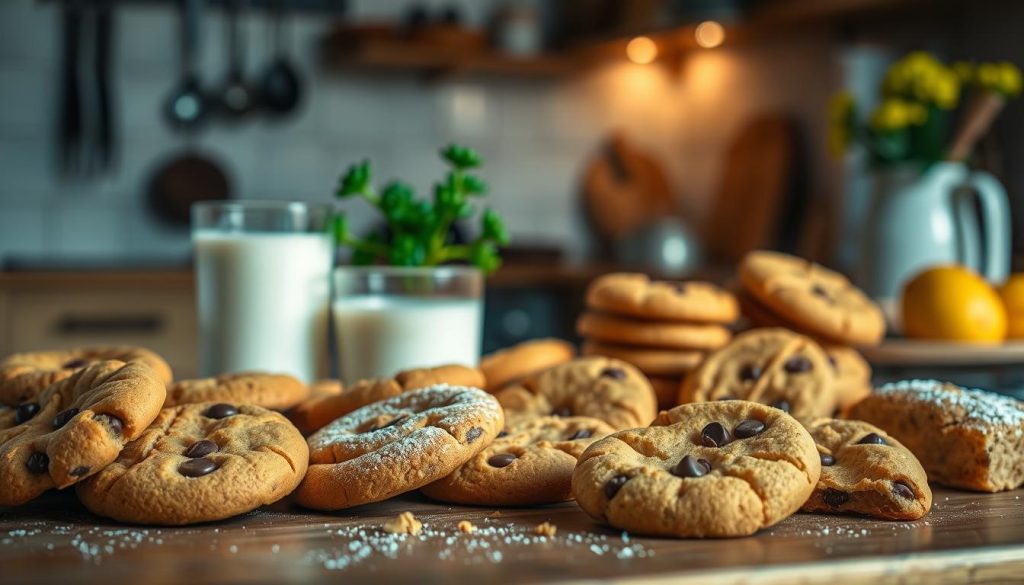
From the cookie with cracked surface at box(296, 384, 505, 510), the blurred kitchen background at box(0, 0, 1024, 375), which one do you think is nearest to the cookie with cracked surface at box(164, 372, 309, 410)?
the cookie with cracked surface at box(296, 384, 505, 510)

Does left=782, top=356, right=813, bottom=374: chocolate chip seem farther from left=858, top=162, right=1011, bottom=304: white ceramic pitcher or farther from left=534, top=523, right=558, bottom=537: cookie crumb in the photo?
left=858, top=162, right=1011, bottom=304: white ceramic pitcher

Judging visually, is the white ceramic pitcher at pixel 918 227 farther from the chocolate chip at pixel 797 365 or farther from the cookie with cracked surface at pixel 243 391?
the cookie with cracked surface at pixel 243 391

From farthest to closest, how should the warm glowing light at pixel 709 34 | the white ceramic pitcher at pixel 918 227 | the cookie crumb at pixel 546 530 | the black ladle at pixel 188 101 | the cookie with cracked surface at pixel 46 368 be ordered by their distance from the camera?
the black ladle at pixel 188 101
the warm glowing light at pixel 709 34
the white ceramic pitcher at pixel 918 227
the cookie with cracked surface at pixel 46 368
the cookie crumb at pixel 546 530

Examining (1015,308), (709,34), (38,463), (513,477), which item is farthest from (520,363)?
(709,34)

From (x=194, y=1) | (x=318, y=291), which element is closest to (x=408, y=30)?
(x=194, y=1)

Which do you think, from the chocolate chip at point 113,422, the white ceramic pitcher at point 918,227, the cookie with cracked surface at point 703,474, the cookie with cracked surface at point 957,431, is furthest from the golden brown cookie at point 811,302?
the white ceramic pitcher at point 918,227

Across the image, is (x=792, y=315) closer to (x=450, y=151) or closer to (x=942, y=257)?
(x=450, y=151)
